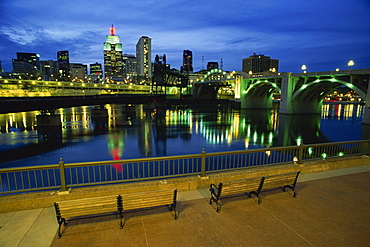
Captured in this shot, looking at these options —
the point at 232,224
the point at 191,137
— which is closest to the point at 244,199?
the point at 232,224

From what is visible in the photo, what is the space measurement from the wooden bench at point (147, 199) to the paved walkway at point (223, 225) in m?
0.49

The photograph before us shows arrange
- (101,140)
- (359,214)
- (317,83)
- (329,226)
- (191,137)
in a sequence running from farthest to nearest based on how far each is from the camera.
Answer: (317,83) → (191,137) → (101,140) → (359,214) → (329,226)

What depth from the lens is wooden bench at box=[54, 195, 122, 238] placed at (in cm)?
533

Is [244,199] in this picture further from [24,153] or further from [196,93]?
[196,93]

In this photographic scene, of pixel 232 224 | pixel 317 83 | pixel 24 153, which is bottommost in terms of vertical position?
pixel 24 153

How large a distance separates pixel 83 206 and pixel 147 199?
1.63 m

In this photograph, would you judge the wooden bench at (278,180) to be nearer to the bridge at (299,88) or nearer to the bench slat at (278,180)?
the bench slat at (278,180)

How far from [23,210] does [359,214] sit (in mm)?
10194

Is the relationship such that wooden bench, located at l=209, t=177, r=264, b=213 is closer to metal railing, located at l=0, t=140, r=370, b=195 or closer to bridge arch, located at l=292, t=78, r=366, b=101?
metal railing, located at l=0, t=140, r=370, b=195

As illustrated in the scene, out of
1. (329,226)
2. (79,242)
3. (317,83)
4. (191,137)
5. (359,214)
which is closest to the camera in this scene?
(79,242)

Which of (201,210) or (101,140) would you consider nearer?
(201,210)

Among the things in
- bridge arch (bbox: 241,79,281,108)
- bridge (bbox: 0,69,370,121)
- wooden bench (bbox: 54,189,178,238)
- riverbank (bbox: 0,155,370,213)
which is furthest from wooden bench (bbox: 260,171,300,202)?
bridge arch (bbox: 241,79,281,108)

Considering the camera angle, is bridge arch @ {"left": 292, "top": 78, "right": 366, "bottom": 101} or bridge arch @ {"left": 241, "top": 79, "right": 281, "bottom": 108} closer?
bridge arch @ {"left": 292, "top": 78, "right": 366, "bottom": 101}

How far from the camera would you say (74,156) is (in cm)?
1902
